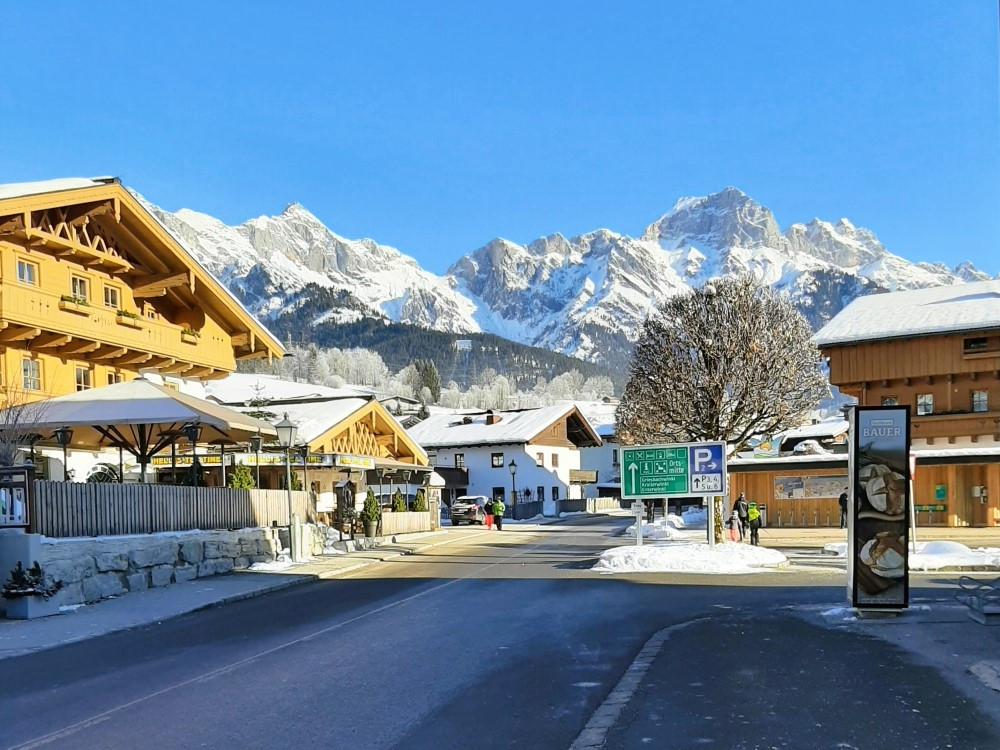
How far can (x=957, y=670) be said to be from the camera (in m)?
9.37

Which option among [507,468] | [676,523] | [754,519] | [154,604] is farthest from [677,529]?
[154,604]

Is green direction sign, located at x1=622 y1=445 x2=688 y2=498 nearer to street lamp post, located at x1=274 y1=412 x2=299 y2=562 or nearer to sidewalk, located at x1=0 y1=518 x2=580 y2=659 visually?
sidewalk, located at x1=0 y1=518 x2=580 y2=659

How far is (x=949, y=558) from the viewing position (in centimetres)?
2150

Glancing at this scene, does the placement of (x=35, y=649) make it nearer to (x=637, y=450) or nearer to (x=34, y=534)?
(x=34, y=534)

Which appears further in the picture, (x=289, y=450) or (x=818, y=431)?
(x=818, y=431)

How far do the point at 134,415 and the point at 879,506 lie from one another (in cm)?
1480

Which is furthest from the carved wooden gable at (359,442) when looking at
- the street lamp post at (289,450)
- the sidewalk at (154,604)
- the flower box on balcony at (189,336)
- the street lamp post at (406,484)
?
the sidewalk at (154,604)

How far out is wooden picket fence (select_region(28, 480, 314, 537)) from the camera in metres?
16.7

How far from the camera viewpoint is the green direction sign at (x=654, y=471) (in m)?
25.8

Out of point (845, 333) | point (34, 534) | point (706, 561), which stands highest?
point (845, 333)

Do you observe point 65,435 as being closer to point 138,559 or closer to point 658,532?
point 138,559

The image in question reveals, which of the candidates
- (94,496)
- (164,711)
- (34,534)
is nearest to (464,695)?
(164,711)

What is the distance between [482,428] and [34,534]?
5741 cm

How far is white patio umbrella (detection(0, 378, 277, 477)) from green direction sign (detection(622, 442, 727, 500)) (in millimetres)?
9781
